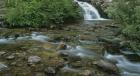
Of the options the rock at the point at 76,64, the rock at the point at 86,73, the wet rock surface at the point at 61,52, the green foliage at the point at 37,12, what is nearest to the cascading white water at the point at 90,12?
the green foliage at the point at 37,12

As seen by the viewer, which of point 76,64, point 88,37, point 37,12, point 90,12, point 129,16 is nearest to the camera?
point 76,64

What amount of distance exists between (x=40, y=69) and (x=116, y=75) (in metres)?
2.52

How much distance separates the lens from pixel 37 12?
16625 mm

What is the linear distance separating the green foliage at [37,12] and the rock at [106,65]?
6.64 m

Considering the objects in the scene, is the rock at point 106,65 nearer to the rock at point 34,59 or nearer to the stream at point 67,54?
the stream at point 67,54

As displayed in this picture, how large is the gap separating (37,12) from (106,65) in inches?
295

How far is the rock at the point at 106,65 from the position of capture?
1005cm

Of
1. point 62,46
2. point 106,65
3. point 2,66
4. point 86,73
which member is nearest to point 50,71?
point 86,73

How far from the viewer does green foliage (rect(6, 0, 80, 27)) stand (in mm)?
16125

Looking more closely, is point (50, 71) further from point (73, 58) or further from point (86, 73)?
point (73, 58)

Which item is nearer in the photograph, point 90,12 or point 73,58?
point 73,58

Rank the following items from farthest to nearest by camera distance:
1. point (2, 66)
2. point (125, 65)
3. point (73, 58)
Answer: point (73, 58), point (125, 65), point (2, 66)

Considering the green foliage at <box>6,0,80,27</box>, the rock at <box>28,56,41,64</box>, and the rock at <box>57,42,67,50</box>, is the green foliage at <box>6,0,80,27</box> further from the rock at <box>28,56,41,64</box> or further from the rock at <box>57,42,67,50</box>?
the rock at <box>28,56,41,64</box>

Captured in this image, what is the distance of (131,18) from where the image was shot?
1370 centimetres
